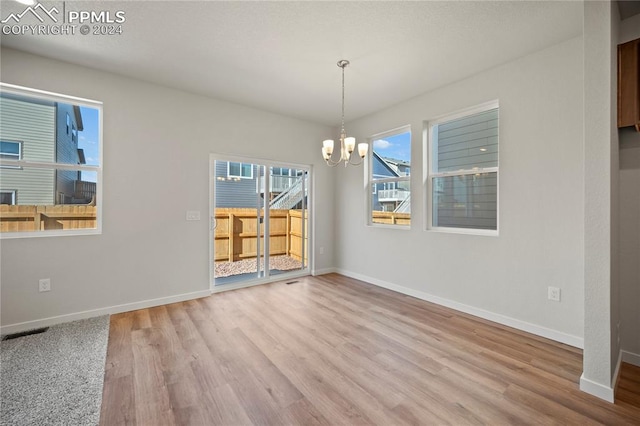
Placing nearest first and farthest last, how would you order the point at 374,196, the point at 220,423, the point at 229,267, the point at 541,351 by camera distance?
the point at 220,423
the point at 541,351
the point at 229,267
the point at 374,196

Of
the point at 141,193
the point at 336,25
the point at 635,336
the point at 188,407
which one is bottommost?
the point at 188,407

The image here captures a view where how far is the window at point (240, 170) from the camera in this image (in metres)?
4.19

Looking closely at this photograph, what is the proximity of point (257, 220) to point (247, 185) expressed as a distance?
0.60m

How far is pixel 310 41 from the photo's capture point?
2.57m

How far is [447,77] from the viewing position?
3.27 m

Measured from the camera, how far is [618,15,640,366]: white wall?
223 centimetres

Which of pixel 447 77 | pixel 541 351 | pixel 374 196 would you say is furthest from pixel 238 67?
pixel 541 351

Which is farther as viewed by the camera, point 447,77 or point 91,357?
point 447,77

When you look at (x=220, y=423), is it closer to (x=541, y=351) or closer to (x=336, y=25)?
(x=541, y=351)

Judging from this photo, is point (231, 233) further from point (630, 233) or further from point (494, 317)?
point (630, 233)

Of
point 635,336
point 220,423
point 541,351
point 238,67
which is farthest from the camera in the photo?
point 238,67

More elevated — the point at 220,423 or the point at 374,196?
the point at 374,196

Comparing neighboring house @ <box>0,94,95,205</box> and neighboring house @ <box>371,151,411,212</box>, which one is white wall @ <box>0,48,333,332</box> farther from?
neighboring house @ <box>371,151,411,212</box>

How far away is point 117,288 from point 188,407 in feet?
7.41
